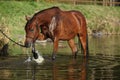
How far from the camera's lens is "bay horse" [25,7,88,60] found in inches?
690

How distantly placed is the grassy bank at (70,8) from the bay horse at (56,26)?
40.1ft

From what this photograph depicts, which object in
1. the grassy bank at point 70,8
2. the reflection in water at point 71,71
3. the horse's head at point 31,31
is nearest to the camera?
the reflection in water at point 71,71

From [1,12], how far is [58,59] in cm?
1872

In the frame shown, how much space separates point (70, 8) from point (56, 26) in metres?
27.2

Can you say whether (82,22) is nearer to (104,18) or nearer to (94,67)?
(94,67)

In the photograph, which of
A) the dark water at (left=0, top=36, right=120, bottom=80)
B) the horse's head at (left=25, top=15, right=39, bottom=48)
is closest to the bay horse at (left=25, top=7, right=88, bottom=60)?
the horse's head at (left=25, top=15, right=39, bottom=48)

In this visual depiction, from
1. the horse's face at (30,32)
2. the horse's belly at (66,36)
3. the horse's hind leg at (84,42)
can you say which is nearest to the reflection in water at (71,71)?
the horse's face at (30,32)

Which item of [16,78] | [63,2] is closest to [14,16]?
[63,2]

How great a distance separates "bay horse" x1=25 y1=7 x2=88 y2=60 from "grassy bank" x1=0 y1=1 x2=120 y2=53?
40.1ft

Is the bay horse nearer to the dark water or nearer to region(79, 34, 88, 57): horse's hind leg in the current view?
region(79, 34, 88, 57): horse's hind leg

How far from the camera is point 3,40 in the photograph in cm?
2194

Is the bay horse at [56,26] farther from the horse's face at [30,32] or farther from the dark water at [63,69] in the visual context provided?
the dark water at [63,69]

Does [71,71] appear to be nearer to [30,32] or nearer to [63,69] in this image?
[63,69]

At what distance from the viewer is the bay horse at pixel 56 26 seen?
17.5 metres
